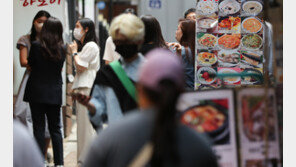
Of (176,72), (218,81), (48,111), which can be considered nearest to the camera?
(176,72)

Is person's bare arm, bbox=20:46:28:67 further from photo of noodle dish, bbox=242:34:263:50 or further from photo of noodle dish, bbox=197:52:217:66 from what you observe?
photo of noodle dish, bbox=242:34:263:50

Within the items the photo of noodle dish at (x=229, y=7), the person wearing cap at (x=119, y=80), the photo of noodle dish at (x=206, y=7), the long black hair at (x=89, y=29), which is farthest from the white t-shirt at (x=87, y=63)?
the person wearing cap at (x=119, y=80)

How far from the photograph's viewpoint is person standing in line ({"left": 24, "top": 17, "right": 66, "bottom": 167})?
6934 millimetres

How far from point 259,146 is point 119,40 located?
130cm

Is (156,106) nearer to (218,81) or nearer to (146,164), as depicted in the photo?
(146,164)

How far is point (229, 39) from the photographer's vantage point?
7.65 meters

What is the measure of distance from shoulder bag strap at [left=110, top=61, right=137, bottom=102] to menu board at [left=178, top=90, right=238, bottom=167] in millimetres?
647

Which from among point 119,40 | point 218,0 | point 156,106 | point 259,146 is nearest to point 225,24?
point 218,0

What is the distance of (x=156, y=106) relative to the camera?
2730 millimetres

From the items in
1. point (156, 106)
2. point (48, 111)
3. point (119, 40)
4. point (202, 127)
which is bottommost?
point (48, 111)

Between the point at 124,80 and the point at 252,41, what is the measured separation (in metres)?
3.79

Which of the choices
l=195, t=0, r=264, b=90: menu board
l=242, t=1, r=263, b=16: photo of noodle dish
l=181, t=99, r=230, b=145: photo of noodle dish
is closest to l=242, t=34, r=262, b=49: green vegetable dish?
l=195, t=0, r=264, b=90: menu board

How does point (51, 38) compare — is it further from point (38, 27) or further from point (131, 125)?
point (131, 125)

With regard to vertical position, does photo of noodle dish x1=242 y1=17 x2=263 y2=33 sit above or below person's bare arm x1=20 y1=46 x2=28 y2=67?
above
